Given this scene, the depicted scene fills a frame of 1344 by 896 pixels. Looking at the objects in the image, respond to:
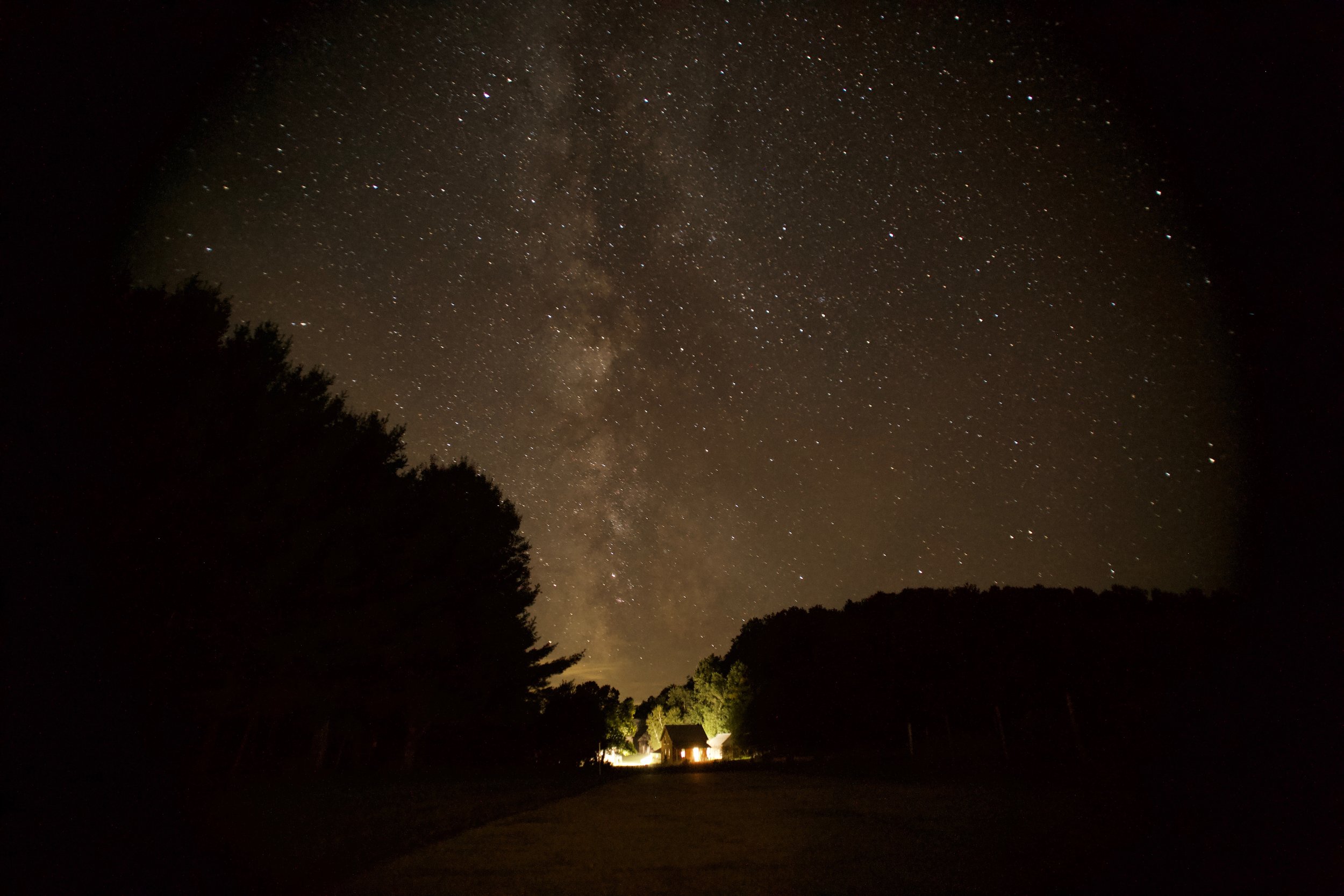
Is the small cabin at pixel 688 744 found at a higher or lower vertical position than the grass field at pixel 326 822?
lower

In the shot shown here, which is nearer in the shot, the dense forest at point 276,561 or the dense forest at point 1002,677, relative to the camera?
the dense forest at point 276,561

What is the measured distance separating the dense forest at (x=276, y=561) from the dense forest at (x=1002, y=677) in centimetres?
2170

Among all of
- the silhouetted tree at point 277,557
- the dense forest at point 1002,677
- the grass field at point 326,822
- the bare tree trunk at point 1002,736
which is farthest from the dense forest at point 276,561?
the dense forest at point 1002,677

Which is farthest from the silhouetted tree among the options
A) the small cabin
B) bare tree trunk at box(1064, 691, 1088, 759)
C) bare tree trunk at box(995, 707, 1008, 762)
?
the small cabin

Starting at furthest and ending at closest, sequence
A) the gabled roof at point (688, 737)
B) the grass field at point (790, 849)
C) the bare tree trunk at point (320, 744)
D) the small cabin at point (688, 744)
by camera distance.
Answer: the gabled roof at point (688, 737)
the small cabin at point (688, 744)
the bare tree trunk at point (320, 744)
the grass field at point (790, 849)

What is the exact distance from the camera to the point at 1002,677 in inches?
1400

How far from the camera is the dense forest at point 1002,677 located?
22.3 m

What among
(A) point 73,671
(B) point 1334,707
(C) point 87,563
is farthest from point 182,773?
(B) point 1334,707

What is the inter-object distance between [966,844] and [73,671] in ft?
36.1

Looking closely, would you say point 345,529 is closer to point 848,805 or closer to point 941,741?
point 848,805

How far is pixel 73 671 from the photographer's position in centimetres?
720

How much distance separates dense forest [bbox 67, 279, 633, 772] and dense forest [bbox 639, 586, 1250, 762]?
A: 71.2 feet

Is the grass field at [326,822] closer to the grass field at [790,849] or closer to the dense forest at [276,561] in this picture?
the grass field at [790,849]

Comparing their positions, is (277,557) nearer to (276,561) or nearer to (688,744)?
(276,561)
